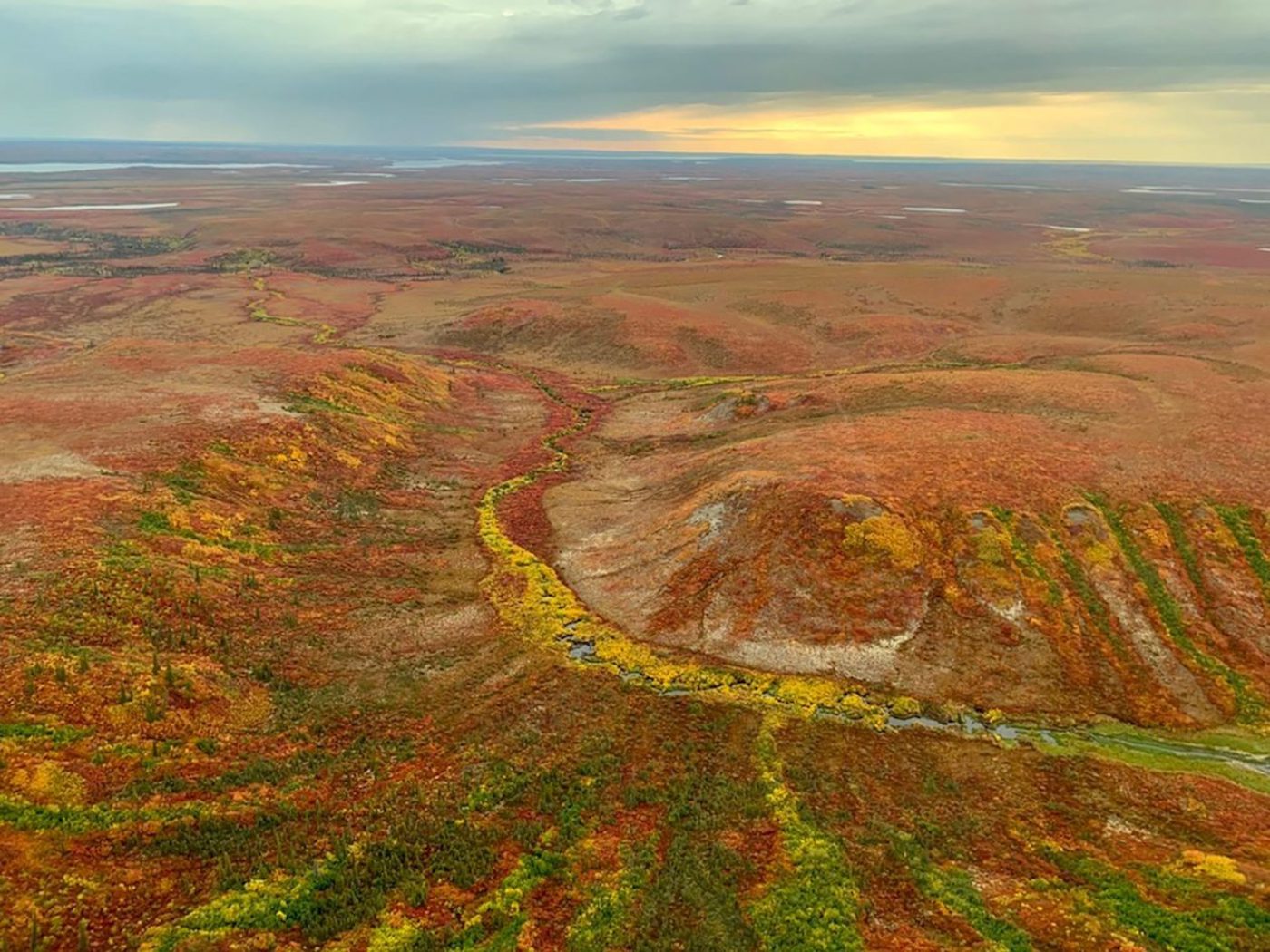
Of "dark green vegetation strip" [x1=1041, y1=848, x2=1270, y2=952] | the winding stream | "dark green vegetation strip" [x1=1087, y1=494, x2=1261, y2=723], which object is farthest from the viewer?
"dark green vegetation strip" [x1=1087, y1=494, x2=1261, y2=723]

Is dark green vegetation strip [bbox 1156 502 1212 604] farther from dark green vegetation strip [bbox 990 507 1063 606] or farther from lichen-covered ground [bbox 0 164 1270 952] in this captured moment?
dark green vegetation strip [bbox 990 507 1063 606]

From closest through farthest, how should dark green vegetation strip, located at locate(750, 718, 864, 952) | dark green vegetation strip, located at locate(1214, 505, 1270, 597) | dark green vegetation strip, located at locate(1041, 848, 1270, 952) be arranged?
1. dark green vegetation strip, located at locate(1041, 848, 1270, 952)
2. dark green vegetation strip, located at locate(750, 718, 864, 952)
3. dark green vegetation strip, located at locate(1214, 505, 1270, 597)

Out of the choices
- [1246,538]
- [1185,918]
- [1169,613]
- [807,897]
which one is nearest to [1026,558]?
[1169,613]

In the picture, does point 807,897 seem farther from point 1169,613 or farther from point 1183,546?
point 1183,546

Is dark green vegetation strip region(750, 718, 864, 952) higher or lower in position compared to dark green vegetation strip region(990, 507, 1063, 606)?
lower

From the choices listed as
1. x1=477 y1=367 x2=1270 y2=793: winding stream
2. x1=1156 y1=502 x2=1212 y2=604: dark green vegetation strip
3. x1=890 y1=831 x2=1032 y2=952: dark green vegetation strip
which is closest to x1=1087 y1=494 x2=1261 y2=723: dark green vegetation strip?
x1=1156 y1=502 x2=1212 y2=604: dark green vegetation strip

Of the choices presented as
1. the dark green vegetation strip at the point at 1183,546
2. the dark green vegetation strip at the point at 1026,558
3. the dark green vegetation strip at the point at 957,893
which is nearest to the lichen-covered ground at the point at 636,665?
the dark green vegetation strip at the point at 957,893

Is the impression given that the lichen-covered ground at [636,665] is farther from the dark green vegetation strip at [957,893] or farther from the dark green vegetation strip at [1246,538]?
the dark green vegetation strip at [1246,538]

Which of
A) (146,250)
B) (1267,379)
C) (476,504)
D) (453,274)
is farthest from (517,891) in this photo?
(146,250)

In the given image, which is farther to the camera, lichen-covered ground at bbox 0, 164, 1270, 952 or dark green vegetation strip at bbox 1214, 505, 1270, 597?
dark green vegetation strip at bbox 1214, 505, 1270, 597
